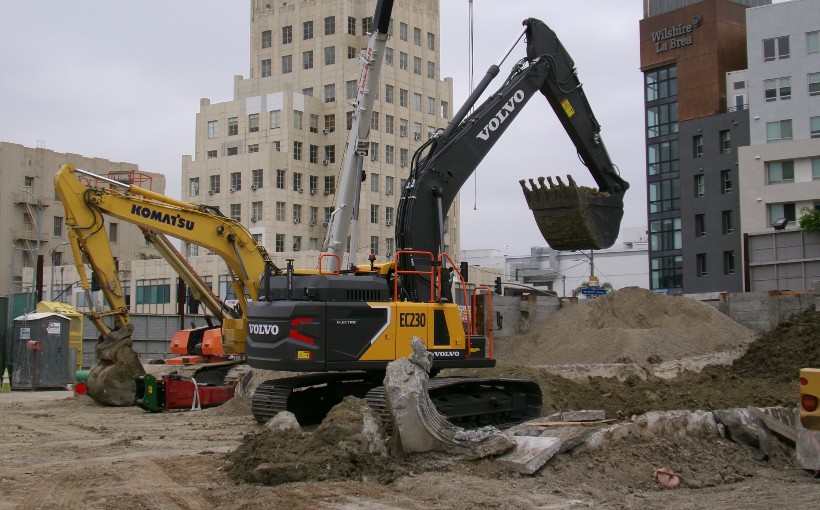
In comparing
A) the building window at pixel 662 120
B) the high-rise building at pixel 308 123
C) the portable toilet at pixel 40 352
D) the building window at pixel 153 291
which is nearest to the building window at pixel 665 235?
the building window at pixel 662 120

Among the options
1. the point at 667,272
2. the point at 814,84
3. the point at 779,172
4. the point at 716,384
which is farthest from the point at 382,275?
the point at 667,272

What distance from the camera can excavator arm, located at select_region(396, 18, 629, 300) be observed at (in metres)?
14.0

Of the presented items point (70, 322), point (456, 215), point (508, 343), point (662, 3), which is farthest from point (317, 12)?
point (508, 343)

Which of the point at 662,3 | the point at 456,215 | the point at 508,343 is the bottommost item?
the point at 508,343

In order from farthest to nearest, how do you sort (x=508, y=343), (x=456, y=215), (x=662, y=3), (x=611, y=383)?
1. (x=456, y=215)
2. (x=662, y=3)
3. (x=508, y=343)
4. (x=611, y=383)

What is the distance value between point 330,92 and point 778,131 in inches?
1335

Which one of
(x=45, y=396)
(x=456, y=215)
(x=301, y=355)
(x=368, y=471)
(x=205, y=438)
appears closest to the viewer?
(x=368, y=471)

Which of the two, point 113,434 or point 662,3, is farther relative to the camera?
point 662,3

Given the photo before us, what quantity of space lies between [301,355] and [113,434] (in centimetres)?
423

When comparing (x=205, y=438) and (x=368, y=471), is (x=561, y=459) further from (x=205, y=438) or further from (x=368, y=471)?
(x=205, y=438)

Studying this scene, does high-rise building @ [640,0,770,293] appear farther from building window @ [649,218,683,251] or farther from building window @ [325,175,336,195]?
building window @ [325,175,336,195]

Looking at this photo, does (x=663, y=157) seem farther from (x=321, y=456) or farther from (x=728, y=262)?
(x=321, y=456)

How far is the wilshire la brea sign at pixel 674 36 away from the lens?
58.8 meters

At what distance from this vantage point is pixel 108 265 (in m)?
19.2
